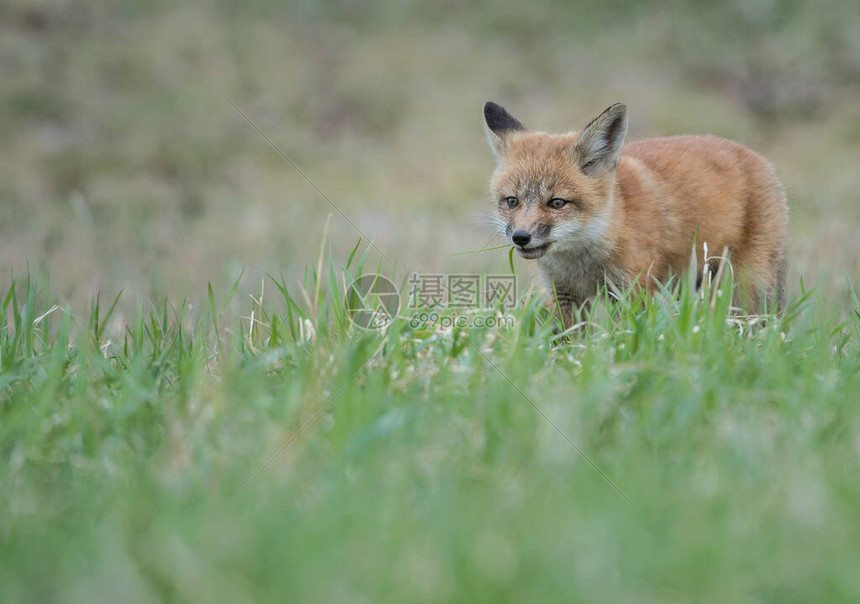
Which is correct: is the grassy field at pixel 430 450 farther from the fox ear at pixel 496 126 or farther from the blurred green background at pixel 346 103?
the blurred green background at pixel 346 103

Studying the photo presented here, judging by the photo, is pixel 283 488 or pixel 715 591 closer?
pixel 715 591

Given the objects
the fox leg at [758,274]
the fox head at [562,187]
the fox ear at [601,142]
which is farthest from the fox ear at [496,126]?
the fox leg at [758,274]

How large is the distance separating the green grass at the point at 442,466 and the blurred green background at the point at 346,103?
6282mm

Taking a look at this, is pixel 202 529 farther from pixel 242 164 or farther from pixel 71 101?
pixel 71 101

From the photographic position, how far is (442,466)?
9.14ft

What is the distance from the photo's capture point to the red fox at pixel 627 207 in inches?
213

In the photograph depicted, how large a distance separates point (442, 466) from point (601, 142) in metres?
3.34

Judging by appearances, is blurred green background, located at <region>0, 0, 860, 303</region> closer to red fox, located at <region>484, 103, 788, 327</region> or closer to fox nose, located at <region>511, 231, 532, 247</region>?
red fox, located at <region>484, 103, 788, 327</region>

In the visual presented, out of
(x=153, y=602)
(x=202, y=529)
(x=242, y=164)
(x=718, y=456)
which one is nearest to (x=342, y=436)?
(x=202, y=529)

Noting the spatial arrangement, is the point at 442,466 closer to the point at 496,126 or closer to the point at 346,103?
the point at 496,126

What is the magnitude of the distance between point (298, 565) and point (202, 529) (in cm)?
32

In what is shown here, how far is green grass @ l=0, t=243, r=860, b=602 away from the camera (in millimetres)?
2121

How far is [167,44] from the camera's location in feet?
58.3

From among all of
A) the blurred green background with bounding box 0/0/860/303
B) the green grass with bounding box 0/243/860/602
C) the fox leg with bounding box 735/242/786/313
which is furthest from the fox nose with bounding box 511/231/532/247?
the blurred green background with bounding box 0/0/860/303
